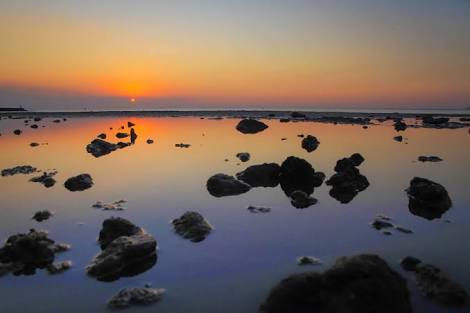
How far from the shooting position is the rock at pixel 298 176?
22.5 m

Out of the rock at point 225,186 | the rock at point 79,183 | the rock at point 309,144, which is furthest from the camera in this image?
the rock at point 309,144

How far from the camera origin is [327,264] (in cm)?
1095

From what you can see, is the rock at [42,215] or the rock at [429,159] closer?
the rock at [42,215]

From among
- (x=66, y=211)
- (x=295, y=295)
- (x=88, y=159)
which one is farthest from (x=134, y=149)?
(x=295, y=295)

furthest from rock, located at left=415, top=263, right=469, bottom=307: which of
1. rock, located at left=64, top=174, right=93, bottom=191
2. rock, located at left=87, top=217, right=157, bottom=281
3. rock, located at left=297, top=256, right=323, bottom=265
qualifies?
rock, located at left=64, top=174, right=93, bottom=191

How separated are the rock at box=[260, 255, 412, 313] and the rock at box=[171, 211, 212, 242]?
536cm

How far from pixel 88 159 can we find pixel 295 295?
1095 inches

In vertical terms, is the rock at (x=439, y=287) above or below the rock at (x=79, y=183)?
above

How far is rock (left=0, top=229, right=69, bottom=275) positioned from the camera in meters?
11.0

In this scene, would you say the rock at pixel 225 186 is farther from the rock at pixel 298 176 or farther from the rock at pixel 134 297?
the rock at pixel 134 297

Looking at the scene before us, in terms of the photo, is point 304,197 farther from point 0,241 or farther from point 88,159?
point 88,159

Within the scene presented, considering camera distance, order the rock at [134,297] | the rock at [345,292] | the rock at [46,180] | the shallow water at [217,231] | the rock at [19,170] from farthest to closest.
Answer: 1. the rock at [19,170]
2. the rock at [46,180]
3. the shallow water at [217,231]
4. the rock at [134,297]
5. the rock at [345,292]

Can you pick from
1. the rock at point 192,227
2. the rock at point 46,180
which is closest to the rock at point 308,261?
the rock at point 192,227

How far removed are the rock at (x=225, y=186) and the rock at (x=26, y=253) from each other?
30.7ft
